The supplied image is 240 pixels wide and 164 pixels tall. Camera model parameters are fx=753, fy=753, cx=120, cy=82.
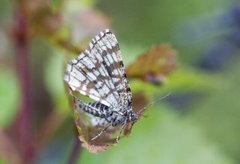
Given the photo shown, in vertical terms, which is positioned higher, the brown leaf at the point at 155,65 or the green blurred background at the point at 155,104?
the green blurred background at the point at 155,104

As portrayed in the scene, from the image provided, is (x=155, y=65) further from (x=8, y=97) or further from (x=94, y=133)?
(x=8, y=97)

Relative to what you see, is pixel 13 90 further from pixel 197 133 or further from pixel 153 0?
pixel 153 0

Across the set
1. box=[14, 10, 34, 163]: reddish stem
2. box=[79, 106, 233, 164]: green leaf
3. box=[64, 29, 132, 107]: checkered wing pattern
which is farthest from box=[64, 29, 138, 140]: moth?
box=[79, 106, 233, 164]: green leaf

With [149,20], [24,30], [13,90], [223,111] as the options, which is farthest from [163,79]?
[149,20]

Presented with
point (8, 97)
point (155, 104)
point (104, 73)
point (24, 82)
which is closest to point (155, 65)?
point (104, 73)

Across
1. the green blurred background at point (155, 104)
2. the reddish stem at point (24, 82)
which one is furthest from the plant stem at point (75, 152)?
the reddish stem at point (24, 82)

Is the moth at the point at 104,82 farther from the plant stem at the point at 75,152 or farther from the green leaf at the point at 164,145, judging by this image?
the green leaf at the point at 164,145
